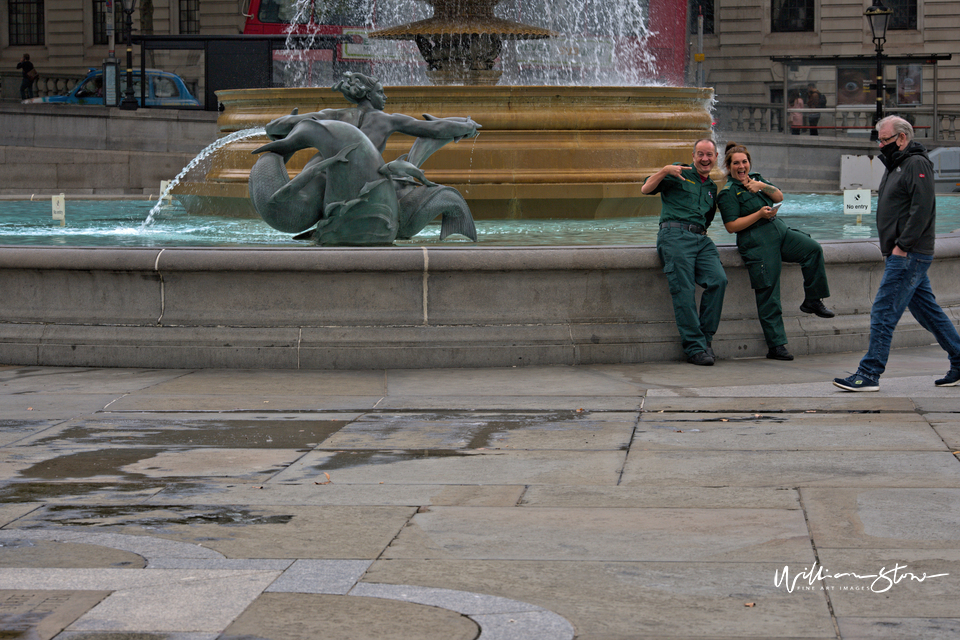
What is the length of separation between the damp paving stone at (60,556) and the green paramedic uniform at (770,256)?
559 cm

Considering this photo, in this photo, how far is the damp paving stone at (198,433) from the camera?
6.59m

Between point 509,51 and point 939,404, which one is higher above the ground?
point 509,51

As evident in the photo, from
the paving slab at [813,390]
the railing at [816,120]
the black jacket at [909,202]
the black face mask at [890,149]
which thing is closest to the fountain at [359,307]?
the paving slab at [813,390]

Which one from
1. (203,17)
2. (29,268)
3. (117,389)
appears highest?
(203,17)

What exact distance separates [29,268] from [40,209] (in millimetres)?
9771

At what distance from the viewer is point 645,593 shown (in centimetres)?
409

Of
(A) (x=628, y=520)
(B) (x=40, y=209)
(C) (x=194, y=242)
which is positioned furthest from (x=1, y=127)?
(A) (x=628, y=520)

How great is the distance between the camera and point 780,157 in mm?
29359

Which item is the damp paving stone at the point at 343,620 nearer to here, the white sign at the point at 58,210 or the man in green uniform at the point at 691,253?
the man in green uniform at the point at 691,253

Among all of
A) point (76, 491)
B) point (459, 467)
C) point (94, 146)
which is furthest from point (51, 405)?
point (94, 146)

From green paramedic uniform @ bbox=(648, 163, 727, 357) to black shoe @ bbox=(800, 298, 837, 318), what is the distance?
633 mm

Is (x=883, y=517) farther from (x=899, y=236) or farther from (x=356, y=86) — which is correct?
(x=356, y=86)

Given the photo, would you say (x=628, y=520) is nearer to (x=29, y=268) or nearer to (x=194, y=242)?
(x=29, y=268)

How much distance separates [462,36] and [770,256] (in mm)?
9221
